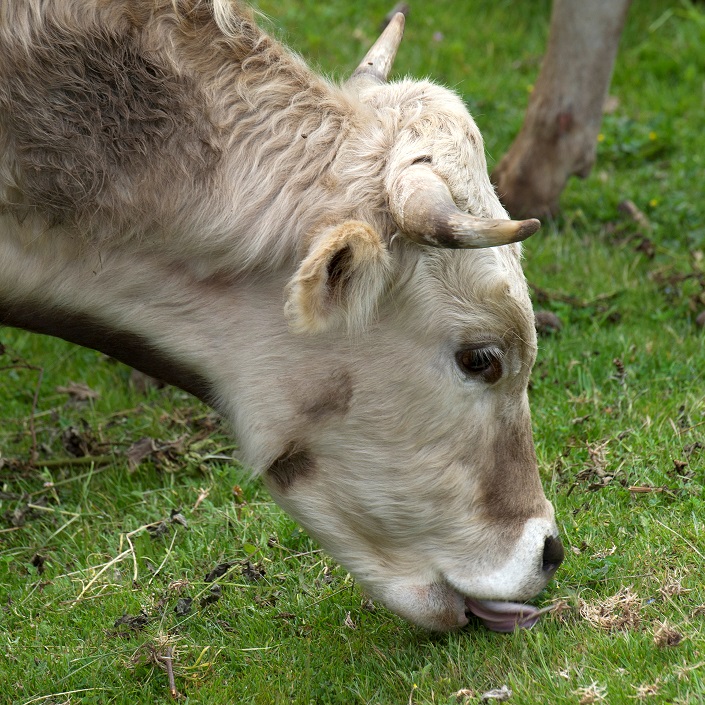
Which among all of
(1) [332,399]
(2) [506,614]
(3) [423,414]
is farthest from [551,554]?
(1) [332,399]

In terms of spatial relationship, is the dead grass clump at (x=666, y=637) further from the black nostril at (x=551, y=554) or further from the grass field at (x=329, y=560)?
the black nostril at (x=551, y=554)

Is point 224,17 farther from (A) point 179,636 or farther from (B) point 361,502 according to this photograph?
(A) point 179,636

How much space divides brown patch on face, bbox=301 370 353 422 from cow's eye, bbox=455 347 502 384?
0.36 metres

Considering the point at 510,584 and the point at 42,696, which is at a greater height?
the point at 510,584

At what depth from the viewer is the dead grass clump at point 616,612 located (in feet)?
11.5

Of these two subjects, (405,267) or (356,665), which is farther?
(356,665)

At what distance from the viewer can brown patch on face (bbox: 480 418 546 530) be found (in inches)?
145

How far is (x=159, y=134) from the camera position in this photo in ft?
11.1

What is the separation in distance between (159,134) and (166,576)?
6.16 ft

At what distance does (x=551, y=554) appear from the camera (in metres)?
3.73

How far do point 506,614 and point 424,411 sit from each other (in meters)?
0.74

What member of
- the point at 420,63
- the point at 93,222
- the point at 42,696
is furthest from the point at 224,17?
the point at 420,63

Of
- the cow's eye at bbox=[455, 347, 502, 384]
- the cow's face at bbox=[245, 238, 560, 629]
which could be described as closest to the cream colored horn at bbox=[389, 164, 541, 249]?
the cow's face at bbox=[245, 238, 560, 629]

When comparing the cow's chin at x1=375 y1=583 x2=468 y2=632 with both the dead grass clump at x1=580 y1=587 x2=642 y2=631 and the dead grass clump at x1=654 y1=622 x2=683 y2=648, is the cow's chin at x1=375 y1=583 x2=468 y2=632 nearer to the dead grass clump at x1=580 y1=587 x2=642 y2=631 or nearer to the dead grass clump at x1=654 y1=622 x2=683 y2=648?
the dead grass clump at x1=580 y1=587 x2=642 y2=631
